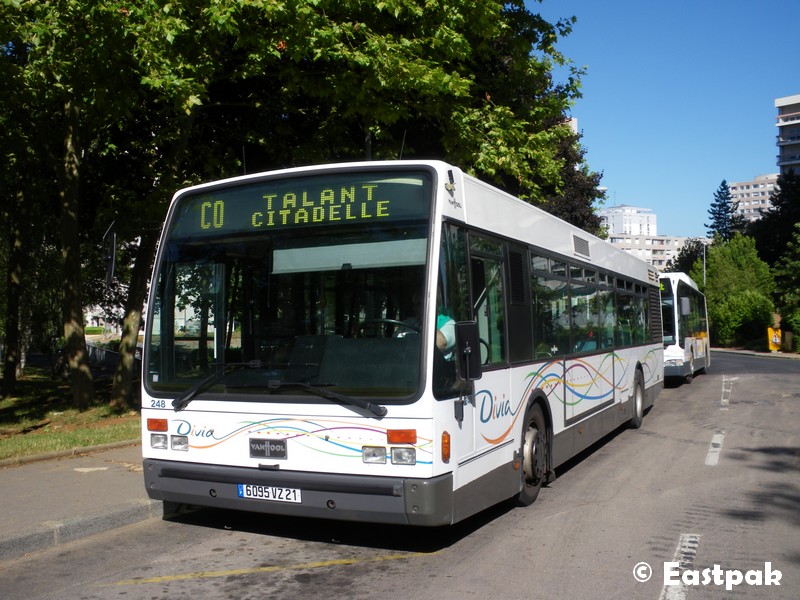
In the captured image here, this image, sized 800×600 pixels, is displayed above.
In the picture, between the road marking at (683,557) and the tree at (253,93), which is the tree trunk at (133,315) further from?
the road marking at (683,557)

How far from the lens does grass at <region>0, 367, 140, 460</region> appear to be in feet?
36.9

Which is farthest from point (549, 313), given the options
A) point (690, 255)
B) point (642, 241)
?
point (642, 241)

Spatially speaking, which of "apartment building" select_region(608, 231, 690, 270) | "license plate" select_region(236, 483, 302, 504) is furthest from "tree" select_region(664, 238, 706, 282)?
"license plate" select_region(236, 483, 302, 504)

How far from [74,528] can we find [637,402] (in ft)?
32.1

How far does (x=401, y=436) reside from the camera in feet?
18.7

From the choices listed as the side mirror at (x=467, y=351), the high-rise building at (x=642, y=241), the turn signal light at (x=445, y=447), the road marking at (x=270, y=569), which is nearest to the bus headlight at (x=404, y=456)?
the turn signal light at (x=445, y=447)

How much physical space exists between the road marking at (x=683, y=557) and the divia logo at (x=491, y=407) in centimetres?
173

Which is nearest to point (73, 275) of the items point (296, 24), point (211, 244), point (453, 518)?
point (296, 24)

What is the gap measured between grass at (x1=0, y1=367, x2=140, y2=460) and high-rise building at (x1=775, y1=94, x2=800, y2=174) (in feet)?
538

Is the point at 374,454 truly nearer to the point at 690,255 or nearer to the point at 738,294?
the point at 738,294

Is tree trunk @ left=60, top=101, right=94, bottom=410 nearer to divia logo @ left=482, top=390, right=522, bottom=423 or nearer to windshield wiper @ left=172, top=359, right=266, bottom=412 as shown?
windshield wiper @ left=172, top=359, right=266, bottom=412

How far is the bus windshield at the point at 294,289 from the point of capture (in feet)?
19.7

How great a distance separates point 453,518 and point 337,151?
474 inches

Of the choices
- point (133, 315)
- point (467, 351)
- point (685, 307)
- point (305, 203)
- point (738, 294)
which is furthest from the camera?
point (738, 294)
